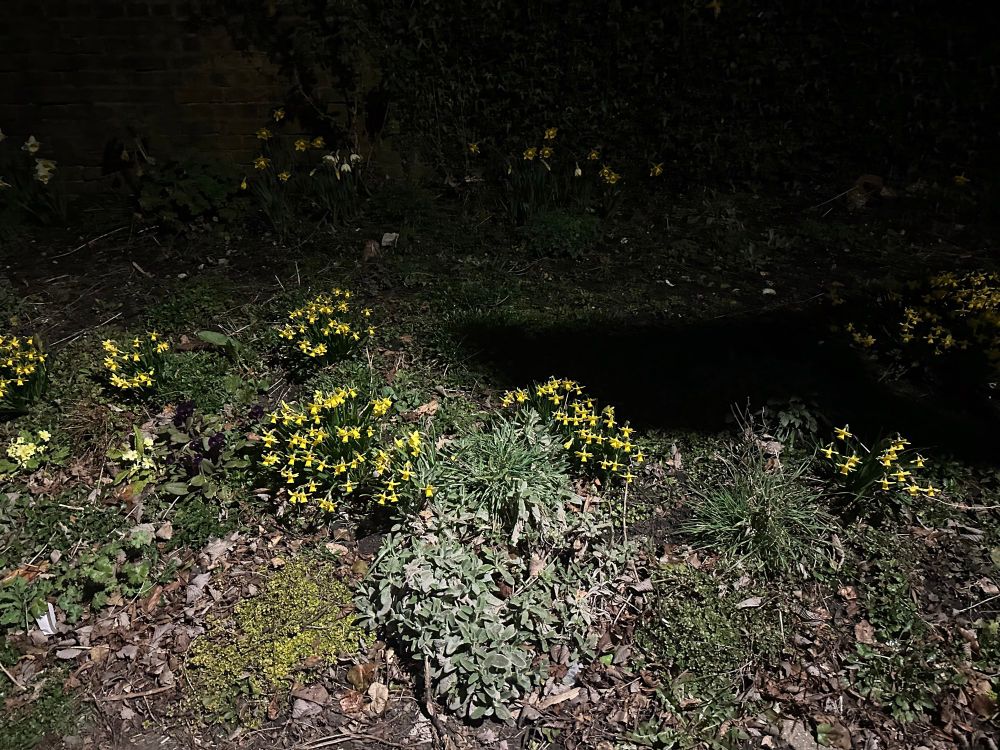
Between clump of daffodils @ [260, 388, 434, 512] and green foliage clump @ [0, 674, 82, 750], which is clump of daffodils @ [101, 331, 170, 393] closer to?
clump of daffodils @ [260, 388, 434, 512]

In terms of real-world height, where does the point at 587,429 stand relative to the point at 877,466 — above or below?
below

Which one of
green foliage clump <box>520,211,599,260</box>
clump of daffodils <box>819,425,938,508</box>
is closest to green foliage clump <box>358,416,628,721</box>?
clump of daffodils <box>819,425,938,508</box>

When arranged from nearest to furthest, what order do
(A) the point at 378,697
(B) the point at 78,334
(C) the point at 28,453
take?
(A) the point at 378,697 → (C) the point at 28,453 → (B) the point at 78,334

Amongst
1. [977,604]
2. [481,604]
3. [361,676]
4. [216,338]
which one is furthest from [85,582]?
[977,604]

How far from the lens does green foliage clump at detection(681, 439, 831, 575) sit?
9.07 ft

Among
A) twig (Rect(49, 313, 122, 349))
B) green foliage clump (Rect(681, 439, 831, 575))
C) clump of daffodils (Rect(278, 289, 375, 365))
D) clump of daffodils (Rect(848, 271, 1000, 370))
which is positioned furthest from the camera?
twig (Rect(49, 313, 122, 349))

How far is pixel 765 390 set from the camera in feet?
10.9

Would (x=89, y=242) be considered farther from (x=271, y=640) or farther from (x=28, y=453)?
(x=271, y=640)

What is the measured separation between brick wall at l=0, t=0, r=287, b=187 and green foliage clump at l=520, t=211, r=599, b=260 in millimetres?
2247

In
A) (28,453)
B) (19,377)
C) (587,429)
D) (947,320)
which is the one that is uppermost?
(947,320)

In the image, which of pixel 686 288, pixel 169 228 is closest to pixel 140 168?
pixel 169 228

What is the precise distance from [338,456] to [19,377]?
1.76m

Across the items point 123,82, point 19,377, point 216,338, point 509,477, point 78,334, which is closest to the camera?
point 509,477

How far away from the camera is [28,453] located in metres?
3.18
